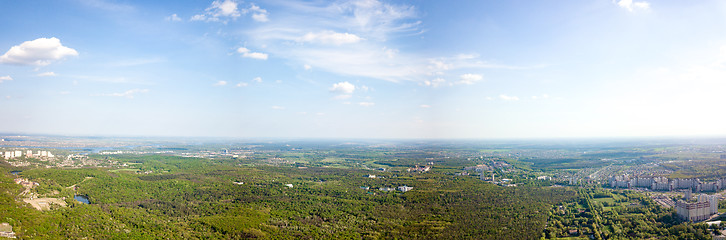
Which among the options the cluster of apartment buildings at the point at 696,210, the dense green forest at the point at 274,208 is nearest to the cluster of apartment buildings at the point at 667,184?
the dense green forest at the point at 274,208

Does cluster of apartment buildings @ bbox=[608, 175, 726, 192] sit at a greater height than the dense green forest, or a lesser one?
greater

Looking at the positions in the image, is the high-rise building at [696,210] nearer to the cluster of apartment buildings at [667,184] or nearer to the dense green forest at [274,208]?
the dense green forest at [274,208]

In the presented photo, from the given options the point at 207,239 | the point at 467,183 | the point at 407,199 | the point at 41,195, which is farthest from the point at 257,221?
the point at 467,183

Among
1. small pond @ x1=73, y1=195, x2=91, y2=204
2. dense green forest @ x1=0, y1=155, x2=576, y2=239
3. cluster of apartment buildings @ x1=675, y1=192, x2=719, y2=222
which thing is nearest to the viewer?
dense green forest @ x1=0, y1=155, x2=576, y2=239

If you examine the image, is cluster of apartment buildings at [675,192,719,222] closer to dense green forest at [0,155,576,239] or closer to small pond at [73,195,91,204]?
dense green forest at [0,155,576,239]

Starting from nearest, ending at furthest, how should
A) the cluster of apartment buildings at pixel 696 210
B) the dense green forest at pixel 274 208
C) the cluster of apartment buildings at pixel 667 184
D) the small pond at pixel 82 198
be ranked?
the dense green forest at pixel 274 208 < the cluster of apartment buildings at pixel 696 210 < the small pond at pixel 82 198 < the cluster of apartment buildings at pixel 667 184

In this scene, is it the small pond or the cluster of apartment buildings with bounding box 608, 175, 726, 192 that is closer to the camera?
the small pond

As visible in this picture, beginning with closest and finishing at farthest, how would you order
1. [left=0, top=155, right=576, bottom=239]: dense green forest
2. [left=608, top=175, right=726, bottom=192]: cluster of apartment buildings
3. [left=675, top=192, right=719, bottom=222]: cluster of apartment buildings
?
1. [left=0, top=155, right=576, bottom=239]: dense green forest
2. [left=675, top=192, right=719, bottom=222]: cluster of apartment buildings
3. [left=608, top=175, right=726, bottom=192]: cluster of apartment buildings

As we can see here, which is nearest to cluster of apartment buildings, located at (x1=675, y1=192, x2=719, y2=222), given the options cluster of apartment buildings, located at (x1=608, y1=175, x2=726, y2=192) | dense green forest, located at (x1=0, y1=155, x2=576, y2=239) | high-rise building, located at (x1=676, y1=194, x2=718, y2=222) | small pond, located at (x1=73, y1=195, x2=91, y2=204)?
high-rise building, located at (x1=676, y1=194, x2=718, y2=222)

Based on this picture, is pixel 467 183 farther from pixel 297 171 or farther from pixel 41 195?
pixel 41 195
